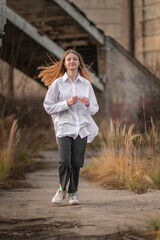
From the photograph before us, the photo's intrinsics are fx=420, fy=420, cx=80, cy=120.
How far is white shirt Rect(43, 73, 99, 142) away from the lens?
13.3ft

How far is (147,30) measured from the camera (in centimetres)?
1636

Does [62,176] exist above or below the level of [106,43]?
below

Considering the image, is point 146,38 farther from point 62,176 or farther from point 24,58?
point 62,176

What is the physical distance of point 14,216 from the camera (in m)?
3.53

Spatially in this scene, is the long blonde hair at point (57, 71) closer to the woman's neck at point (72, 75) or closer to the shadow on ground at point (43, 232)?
the woman's neck at point (72, 75)

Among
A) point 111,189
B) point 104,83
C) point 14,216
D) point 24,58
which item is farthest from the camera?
point 104,83

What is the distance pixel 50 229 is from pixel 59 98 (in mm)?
1507

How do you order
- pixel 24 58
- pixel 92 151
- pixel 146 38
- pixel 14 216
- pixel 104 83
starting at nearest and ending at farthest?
pixel 14 216 → pixel 92 151 → pixel 24 58 → pixel 104 83 → pixel 146 38

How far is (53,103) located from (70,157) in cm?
57

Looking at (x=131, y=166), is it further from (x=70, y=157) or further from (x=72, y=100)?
(x=72, y=100)

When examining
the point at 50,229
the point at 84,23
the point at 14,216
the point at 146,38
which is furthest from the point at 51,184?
the point at 146,38

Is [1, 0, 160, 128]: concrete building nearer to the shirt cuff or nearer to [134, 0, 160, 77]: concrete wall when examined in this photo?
[134, 0, 160, 77]: concrete wall

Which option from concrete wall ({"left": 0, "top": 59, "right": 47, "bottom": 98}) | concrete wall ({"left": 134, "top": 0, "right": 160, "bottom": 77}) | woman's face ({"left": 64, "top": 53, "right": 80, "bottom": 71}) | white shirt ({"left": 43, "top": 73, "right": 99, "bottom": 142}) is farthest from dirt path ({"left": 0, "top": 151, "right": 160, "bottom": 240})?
concrete wall ({"left": 134, "top": 0, "right": 160, "bottom": 77})

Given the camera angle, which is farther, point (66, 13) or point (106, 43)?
point (106, 43)
